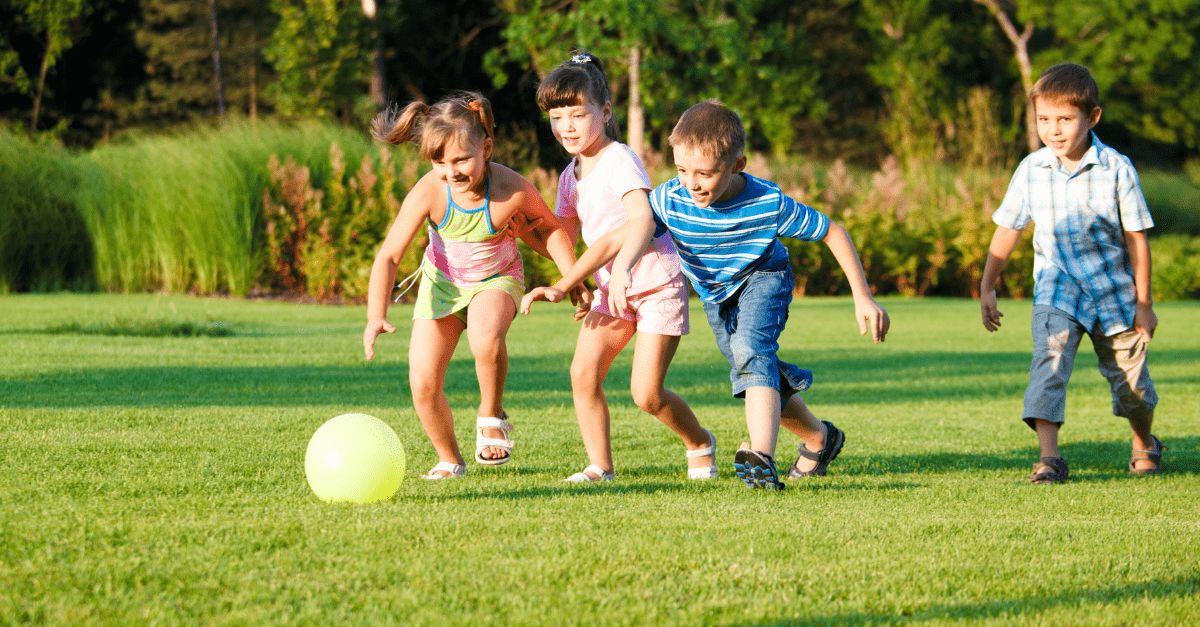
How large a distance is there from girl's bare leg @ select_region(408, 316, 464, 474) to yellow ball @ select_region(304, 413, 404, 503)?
1.96 feet

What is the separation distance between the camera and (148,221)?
1867cm

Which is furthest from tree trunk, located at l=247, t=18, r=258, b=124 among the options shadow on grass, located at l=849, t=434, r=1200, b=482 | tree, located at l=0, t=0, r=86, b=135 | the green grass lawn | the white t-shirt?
the white t-shirt

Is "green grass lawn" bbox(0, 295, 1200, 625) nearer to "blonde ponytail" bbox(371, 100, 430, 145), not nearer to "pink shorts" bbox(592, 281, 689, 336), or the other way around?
"pink shorts" bbox(592, 281, 689, 336)

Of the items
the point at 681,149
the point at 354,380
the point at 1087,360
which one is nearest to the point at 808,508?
the point at 681,149

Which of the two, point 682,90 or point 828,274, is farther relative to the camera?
point 682,90

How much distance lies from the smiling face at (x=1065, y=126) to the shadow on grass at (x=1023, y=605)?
258 cm

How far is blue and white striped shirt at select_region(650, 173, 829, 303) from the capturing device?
218 inches

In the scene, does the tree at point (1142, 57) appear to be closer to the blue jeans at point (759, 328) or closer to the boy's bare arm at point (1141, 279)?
the boy's bare arm at point (1141, 279)

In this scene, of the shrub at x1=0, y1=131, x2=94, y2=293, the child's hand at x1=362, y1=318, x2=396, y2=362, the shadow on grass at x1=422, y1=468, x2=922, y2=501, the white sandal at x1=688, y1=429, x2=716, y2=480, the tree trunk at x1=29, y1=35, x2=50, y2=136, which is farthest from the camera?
the tree trunk at x1=29, y1=35, x2=50, y2=136

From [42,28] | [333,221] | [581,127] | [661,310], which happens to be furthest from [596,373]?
Answer: [42,28]

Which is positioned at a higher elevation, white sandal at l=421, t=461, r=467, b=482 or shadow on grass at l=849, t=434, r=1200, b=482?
white sandal at l=421, t=461, r=467, b=482

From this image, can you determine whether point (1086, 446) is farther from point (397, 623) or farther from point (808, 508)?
point (397, 623)

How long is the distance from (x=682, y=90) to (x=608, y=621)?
27.1 m


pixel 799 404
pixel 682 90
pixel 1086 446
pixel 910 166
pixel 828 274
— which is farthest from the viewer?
pixel 682 90
